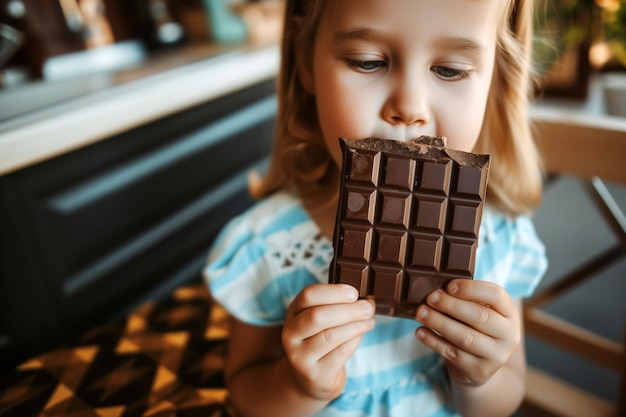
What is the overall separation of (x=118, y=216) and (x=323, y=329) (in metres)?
0.93

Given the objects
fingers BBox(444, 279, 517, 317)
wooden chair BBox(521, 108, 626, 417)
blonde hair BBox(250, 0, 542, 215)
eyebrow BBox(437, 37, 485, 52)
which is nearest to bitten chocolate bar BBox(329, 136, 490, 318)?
fingers BBox(444, 279, 517, 317)

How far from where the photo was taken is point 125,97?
129cm

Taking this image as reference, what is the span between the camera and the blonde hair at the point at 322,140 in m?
0.83

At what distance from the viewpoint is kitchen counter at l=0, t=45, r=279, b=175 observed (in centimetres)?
109

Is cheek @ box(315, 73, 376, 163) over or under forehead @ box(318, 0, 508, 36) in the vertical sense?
under

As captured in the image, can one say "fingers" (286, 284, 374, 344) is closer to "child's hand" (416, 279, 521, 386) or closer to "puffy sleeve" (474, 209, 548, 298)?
"child's hand" (416, 279, 521, 386)

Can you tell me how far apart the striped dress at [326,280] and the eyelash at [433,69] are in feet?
1.01

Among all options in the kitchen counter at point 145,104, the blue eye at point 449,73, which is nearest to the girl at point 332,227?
the blue eye at point 449,73

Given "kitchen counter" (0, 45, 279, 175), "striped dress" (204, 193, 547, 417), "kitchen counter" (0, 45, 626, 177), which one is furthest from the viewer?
"kitchen counter" (0, 45, 279, 175)

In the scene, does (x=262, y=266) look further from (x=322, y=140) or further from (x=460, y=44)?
(x=460, y=44)

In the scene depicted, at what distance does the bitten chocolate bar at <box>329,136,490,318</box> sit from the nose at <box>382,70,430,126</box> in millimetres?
31

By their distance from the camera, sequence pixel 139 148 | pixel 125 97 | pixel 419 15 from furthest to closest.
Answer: pixel 139 148
pixel 125 97
pixel 419 15

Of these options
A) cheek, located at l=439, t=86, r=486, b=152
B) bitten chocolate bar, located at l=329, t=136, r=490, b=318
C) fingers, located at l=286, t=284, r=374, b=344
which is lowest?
fingers, located at l=286, t=284, r=374, b=344

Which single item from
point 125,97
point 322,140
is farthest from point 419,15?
point 125,97
